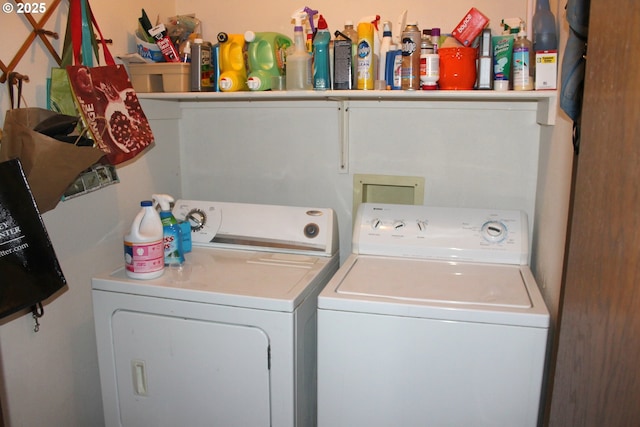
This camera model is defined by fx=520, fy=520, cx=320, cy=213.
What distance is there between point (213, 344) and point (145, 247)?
411 millimetres

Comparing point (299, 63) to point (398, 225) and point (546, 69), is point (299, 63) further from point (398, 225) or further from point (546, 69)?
point (546, 69)

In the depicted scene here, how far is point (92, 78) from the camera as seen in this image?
1.83 m

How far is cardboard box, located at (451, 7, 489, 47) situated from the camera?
187 centimetres

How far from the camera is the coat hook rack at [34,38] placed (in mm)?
1634

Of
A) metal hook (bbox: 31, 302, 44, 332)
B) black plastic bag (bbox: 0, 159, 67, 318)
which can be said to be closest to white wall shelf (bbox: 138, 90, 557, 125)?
black plastic bag (bbox: 0, 159, 67, 318)

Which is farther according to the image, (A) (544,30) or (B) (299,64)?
(B) (299,64)

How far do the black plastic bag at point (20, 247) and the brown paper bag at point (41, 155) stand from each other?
0.07m

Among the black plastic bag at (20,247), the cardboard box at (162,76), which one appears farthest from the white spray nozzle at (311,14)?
the black plastic bag at (20,247)

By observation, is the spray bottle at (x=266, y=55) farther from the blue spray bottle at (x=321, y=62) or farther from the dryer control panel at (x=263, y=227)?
the dryer control panel at (x=263, y=227)

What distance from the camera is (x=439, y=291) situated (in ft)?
5.45

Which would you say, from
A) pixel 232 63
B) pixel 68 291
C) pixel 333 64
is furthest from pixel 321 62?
pixel 68 291

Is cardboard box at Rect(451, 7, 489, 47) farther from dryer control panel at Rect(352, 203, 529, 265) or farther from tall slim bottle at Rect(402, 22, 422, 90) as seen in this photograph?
dryer control panel at Rect(352, 203, 529, 265)

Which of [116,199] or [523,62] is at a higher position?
[523,62]

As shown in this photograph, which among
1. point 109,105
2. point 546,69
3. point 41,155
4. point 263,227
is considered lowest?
point 263,227
